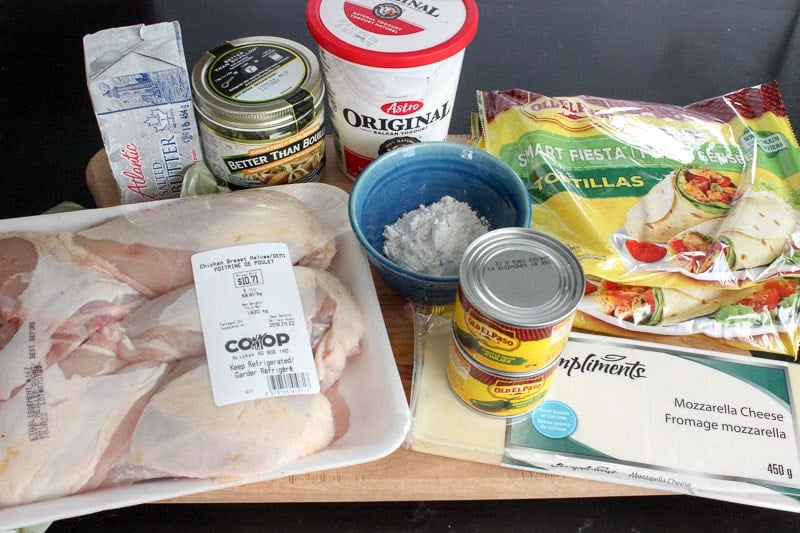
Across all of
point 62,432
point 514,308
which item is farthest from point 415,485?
point 62,432

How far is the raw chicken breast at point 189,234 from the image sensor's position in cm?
82

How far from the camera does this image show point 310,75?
92 cm

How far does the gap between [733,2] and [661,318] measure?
0.90 meters

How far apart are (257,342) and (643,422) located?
431 millimetres

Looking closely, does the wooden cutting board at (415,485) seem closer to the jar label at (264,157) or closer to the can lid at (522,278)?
the can lid at (522,278)

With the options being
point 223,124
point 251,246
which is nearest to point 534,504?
point 251,246

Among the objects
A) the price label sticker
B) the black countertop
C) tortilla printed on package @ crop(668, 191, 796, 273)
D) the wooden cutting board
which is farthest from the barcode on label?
the black countertop

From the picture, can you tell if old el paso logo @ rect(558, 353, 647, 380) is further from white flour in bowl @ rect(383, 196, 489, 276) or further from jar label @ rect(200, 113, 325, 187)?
jar label @ rect(200, 113, 325, 187)

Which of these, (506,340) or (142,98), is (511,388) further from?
(142,98)

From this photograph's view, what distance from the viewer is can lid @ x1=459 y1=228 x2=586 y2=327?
0.67 meters

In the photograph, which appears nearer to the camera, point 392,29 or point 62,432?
point 62,432

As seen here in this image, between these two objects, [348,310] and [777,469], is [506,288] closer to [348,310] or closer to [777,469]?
[348,310]

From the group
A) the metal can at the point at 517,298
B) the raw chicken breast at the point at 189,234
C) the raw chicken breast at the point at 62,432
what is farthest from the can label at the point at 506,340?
the raw chicken breast at the point at 62,432

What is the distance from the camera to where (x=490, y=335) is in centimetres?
69
